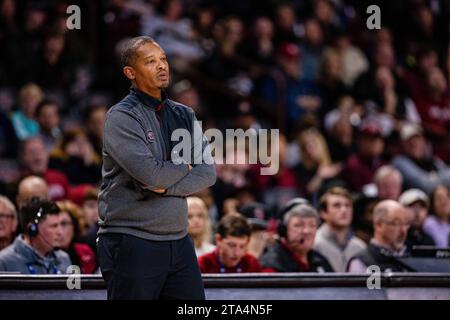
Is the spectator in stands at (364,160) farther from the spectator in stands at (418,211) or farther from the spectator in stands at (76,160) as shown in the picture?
the spectator in stands at (76,160)

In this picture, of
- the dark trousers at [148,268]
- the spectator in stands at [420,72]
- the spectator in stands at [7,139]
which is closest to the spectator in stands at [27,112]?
the spectator in stands at [7,139]

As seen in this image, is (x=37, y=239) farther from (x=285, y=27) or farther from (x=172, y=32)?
(x=285, y=27)

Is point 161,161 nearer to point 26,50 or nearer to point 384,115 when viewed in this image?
point 26,50

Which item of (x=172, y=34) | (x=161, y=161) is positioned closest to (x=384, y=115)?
(x=172, y=34)

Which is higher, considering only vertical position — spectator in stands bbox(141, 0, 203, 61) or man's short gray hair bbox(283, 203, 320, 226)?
spectator in stands bbox(141, 0, 203, 61)

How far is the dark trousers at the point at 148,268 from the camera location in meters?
4.14

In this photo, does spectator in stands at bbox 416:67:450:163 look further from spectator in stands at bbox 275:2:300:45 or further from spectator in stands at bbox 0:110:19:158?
spectator in stands at bbox 0:110:19:158

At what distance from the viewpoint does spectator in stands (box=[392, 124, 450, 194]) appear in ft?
32.3

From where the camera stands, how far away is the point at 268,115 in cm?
1095

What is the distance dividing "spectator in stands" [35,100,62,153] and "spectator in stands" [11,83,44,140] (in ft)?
0.29

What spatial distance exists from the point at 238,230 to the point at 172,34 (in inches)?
192

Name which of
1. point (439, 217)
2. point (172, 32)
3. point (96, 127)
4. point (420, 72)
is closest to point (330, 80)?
point (420, 72)

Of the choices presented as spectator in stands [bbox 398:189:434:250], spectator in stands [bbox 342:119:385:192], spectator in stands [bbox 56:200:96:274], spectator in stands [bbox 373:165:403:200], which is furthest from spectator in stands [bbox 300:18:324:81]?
spectator in stands [bbox 56:200:96:274]

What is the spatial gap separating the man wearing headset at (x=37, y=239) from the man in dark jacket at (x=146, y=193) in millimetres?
1710
